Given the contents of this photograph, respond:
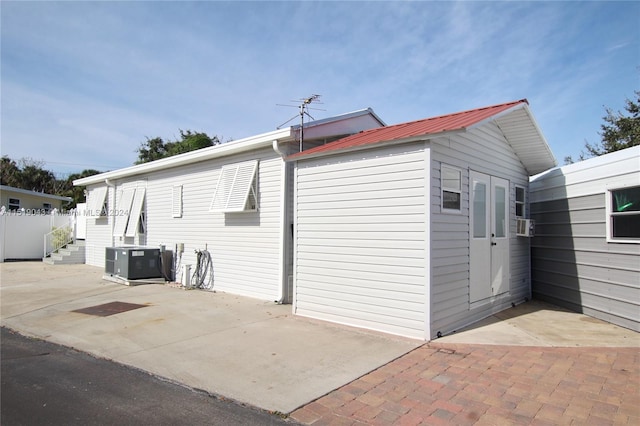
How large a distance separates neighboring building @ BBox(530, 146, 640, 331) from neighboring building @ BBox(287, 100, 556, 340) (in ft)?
3.11

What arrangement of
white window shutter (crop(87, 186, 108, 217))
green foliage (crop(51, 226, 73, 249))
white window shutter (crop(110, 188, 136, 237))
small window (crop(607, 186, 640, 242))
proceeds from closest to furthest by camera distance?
small window (crop(607, 186, 640, 242)) → white window shutter (crop(110, 188, 136, 237)) → white window shutter (crop(87, 186, 108, 217)) → green foliage (crop(51, 226, 73, 249))

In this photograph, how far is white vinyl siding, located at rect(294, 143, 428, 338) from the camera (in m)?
5.67

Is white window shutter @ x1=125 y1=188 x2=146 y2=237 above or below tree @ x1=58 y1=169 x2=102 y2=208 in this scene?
below

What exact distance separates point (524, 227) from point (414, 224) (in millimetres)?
3683

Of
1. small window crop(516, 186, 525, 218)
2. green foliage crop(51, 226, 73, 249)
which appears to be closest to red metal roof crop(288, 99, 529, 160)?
small window crop(516, 186, 525, 218)

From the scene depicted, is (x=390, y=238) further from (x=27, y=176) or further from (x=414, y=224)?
(x=27, y=176)

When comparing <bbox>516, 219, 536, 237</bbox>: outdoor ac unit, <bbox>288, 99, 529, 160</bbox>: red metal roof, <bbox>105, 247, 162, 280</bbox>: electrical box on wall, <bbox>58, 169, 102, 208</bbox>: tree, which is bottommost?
<bbox>105, 247, 162, 280</bbox>: electrical box on wall

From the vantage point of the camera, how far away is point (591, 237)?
7.13 m

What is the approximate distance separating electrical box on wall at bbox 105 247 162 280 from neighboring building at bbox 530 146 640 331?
10.0 m

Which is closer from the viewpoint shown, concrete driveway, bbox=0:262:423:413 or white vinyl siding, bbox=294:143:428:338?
concrete driveway, bbox=0:262:423:413

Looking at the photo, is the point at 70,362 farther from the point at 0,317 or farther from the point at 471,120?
the point at 471,120

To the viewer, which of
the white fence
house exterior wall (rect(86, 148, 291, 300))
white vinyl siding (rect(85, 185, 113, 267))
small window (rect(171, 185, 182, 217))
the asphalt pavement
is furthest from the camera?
the white fence

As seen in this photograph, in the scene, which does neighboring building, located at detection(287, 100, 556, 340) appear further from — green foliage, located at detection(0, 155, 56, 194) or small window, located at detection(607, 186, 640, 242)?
green foliage, located at detection(0, 155, 56, 194)

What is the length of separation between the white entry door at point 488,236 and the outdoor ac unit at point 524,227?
1.78ft
